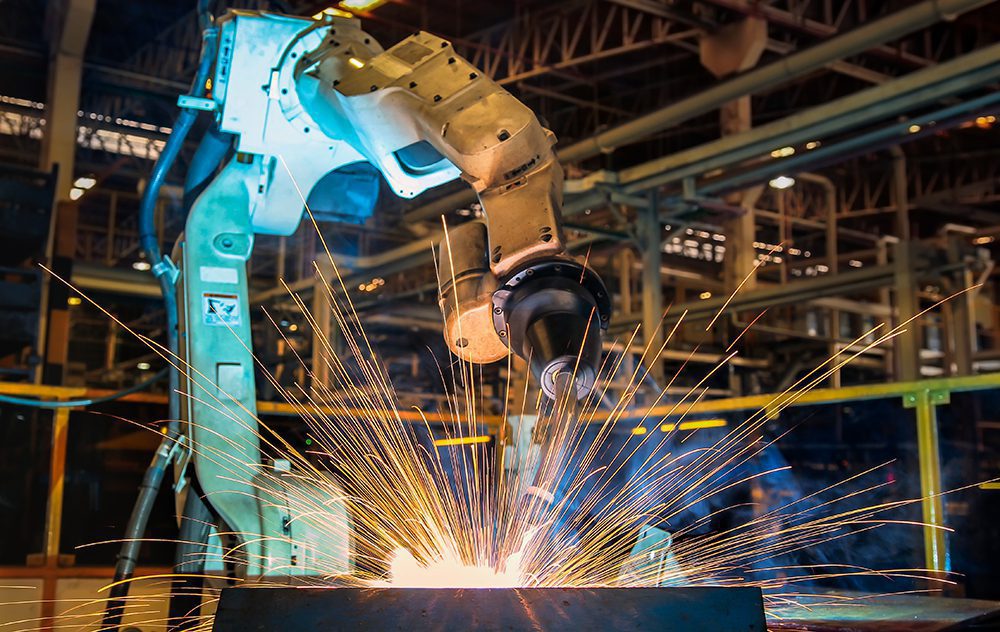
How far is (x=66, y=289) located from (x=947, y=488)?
13.5ft

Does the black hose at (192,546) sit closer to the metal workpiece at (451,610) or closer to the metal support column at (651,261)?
the metal workpiece at (451,610)

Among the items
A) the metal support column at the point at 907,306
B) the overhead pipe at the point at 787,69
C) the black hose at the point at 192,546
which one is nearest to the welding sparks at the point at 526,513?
the black hose at the point at 192,546

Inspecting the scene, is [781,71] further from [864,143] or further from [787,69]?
[864,143]

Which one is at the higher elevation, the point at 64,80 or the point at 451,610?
the point at 64,80

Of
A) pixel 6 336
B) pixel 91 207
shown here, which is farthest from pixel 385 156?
pixel 91 207

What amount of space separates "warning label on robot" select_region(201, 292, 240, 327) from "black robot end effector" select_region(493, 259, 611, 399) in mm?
918

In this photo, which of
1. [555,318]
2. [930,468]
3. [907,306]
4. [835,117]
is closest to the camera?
[555,318]

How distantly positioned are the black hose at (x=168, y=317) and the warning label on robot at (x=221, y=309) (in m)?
0.15

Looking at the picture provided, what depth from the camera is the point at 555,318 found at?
2.08 metres

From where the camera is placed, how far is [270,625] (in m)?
1.52

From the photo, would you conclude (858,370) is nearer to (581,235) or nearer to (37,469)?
(581,235)

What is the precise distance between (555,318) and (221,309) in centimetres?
112

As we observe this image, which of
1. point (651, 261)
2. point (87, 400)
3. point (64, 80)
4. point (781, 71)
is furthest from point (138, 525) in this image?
point (64, 80)

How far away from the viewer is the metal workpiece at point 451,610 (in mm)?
1527
